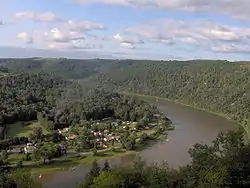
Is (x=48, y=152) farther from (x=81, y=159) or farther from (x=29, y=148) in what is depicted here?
(x=29, y=148)

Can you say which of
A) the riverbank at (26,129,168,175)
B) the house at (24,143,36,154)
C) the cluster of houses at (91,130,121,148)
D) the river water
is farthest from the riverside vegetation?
the river water

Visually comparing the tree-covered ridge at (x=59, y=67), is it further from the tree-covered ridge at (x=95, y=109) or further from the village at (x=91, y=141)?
the village at (x=91, y=141)

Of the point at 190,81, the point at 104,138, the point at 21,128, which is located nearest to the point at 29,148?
the point at 104,138

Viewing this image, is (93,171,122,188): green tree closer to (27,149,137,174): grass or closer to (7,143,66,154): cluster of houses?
(27,149,137,174): grass

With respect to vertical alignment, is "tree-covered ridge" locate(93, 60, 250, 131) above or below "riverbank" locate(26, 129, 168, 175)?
above

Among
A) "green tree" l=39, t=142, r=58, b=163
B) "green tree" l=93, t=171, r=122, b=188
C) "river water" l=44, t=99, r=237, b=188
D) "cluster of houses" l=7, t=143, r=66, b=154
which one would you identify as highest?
"green tree" l=93, t=171, r=122, b=188

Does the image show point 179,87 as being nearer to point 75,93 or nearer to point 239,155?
point 75,93

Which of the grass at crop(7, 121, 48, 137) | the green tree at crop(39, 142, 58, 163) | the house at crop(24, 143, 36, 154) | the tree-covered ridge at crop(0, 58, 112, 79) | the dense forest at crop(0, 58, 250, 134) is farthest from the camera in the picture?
the tree-covered ridge at crop(0, 58, 112, 79)
